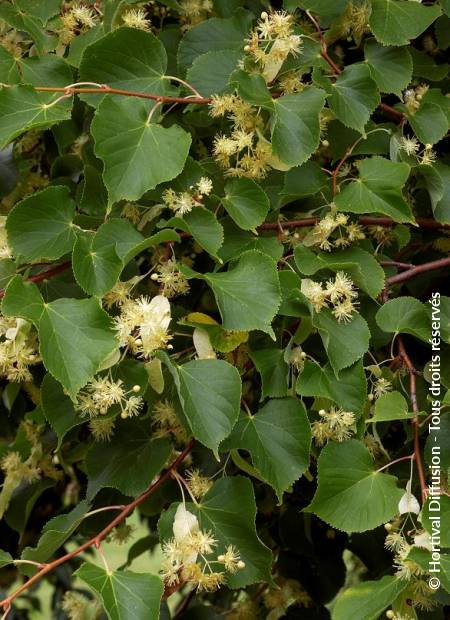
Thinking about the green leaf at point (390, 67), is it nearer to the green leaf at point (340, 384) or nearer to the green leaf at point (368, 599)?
the green leaf at point (340, 384)

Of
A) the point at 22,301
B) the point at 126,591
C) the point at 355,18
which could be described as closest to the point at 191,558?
the point at 126,591

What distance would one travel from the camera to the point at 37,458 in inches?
75.6

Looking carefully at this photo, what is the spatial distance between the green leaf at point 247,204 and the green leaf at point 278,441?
29 cm

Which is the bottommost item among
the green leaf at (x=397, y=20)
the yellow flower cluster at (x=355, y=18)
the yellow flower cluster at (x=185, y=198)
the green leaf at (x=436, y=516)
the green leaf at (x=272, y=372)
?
the green leaf at (x=436, y=516)

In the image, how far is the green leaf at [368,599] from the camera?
1.31 meters

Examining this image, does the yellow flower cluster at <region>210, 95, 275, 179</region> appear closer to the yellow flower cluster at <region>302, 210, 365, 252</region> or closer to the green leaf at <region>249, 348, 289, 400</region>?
the yellow flower cluster at <region>302, 210, 365, 252</region>

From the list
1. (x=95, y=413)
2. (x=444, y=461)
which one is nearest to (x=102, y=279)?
(x=95, y=413)

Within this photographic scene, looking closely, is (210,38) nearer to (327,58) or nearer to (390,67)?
(327,58)

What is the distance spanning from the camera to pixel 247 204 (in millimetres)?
1511

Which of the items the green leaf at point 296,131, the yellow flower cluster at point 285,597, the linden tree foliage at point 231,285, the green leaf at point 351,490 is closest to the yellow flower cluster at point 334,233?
the linden tree foliage at point 231,285

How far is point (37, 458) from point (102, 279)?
2.15 ft

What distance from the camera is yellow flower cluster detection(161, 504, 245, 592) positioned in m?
1.36

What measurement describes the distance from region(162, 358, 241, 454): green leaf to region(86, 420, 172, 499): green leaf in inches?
8.0

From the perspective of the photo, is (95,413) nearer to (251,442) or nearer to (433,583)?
(251,442)
